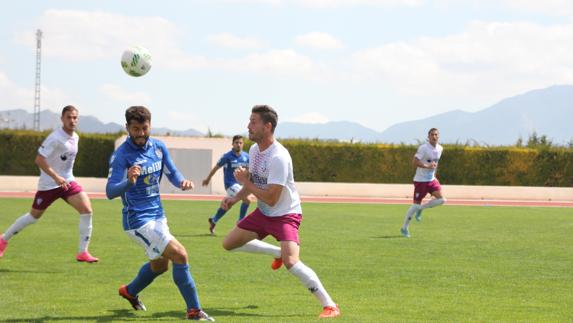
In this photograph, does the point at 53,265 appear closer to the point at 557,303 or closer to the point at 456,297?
the point at 456,297

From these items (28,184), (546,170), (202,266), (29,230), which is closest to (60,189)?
(202,266)

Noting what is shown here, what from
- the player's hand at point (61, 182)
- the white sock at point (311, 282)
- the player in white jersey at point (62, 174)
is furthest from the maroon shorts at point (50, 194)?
the white sock at point (311, 282)

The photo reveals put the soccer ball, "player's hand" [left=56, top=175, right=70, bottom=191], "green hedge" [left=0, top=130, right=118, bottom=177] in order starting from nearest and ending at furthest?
"player's hand" [left=56, top=175, right=70, bottom=191] → the soccer ball → "green hedge" [left=0, top=130, right=118, bottom=177]

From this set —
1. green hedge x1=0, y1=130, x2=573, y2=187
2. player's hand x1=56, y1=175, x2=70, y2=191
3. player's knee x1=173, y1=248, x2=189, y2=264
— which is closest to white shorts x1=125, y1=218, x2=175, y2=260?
player's knee x1=173, y1=248, x2=189, y2=264

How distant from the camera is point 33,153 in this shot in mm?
37844

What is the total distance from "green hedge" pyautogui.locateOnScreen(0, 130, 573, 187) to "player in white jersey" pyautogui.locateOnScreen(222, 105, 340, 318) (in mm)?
30460

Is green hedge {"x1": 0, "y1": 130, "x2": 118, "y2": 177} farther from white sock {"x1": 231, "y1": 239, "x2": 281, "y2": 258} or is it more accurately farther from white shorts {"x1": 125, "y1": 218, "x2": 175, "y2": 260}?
white shorts {"x1": 125, "y1": 218, "x2": 175, "y2": 260}

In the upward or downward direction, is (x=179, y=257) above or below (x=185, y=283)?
above

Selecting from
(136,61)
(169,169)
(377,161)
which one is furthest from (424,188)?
(377,161)

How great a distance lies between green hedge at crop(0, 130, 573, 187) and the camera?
3800 centimetres

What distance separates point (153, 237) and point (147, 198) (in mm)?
409

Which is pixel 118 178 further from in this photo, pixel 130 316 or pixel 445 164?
pixel 445 164

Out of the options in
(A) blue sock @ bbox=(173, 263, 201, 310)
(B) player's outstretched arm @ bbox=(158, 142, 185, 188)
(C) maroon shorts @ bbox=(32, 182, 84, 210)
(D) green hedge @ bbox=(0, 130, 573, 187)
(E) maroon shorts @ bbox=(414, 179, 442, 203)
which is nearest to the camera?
(A) blue sock @ bbox=(173, 263, 201, 310)

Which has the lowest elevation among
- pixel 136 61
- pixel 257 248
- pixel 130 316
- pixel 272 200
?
pixel 130 316
